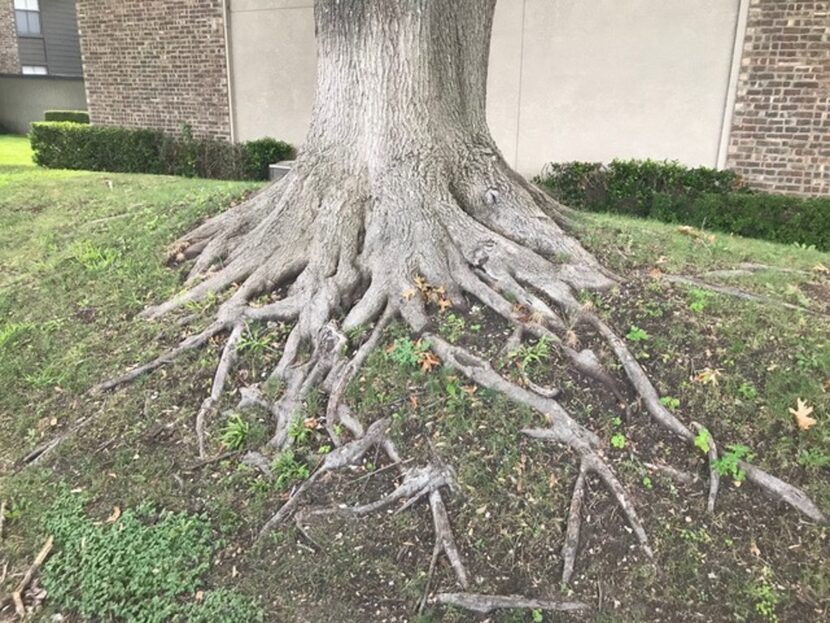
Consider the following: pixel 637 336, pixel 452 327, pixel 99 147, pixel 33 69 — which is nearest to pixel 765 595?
pixel 637 336

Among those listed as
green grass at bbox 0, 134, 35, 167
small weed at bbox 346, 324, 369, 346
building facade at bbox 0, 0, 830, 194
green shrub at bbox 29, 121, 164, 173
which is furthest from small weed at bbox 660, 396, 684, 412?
green grass at bbox 0, 134, 35, 167

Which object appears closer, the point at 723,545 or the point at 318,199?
the point at 723,545

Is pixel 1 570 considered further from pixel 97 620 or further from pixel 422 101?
pixel 422 101

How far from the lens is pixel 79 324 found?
15.8ft

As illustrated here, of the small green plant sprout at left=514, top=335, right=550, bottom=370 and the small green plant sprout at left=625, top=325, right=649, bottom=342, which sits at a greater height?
the small green plant sprout at left=625, top=325, right=649, bottom=342

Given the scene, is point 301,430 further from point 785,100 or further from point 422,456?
point 785,100

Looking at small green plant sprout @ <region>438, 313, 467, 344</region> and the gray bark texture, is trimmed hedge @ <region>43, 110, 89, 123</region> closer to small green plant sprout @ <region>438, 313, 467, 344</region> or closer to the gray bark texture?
the gray bark texture

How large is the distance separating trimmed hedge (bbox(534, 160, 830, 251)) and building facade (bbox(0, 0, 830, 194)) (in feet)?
1.63

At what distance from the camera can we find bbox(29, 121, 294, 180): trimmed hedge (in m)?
11.7

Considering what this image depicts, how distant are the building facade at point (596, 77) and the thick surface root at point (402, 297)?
4803mm

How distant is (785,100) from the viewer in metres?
8.55

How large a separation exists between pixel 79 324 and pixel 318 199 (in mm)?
1932

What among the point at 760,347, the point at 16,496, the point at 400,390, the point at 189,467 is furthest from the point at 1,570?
the point at 760,347

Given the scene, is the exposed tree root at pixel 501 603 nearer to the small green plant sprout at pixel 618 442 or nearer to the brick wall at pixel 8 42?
the small green plant sprout at pixel 618 442
